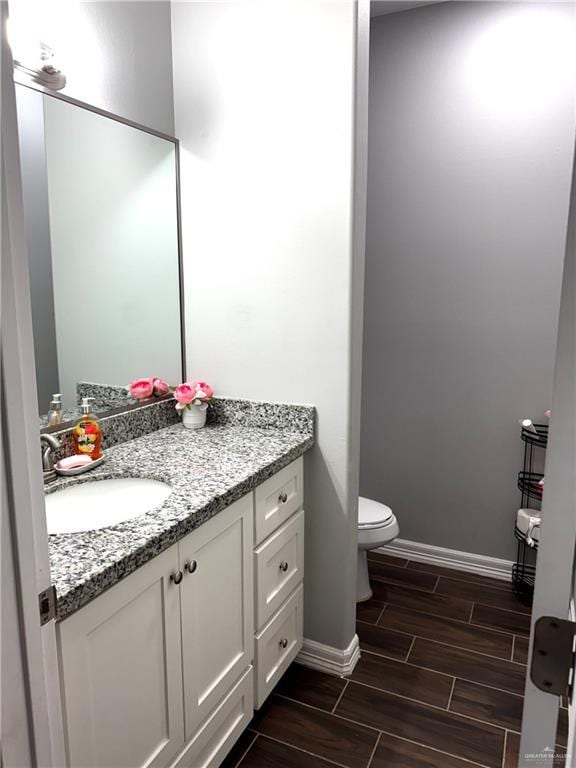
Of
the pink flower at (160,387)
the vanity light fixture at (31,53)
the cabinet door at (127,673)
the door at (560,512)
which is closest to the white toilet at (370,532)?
the pink flower at (160,387)

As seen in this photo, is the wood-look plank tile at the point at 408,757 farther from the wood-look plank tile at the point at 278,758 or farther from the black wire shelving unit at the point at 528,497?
the black wire shelving unit at the point at 528,497

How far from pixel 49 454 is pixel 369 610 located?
62.5 inches

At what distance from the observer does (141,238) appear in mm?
1962

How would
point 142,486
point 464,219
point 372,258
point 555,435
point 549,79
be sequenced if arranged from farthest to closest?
1. point 372,258
2. point 464,219
3. point 549,79
4. point 142,486
5. point 555,435

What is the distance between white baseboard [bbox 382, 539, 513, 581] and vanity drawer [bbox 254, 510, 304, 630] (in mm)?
1093

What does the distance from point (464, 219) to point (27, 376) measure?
93.5 inches

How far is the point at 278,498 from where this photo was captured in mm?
1766

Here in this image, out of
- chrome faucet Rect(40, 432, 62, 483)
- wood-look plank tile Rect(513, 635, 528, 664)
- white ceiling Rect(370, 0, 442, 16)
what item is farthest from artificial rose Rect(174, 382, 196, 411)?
white ceiling Rect(370, 0, 442, 16)

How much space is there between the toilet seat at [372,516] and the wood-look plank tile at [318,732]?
2.49 ft

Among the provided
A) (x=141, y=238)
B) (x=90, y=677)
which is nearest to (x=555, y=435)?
(x=90, y=677)

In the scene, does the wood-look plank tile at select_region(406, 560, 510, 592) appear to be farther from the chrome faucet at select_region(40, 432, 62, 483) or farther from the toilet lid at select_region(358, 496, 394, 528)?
the chrome faucet at select_region(40, 432, 62, 483)

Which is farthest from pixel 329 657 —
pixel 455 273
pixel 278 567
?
pixel 455 273

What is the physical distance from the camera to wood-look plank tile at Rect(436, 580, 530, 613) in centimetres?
246

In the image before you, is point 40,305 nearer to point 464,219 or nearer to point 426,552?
point 464,219
